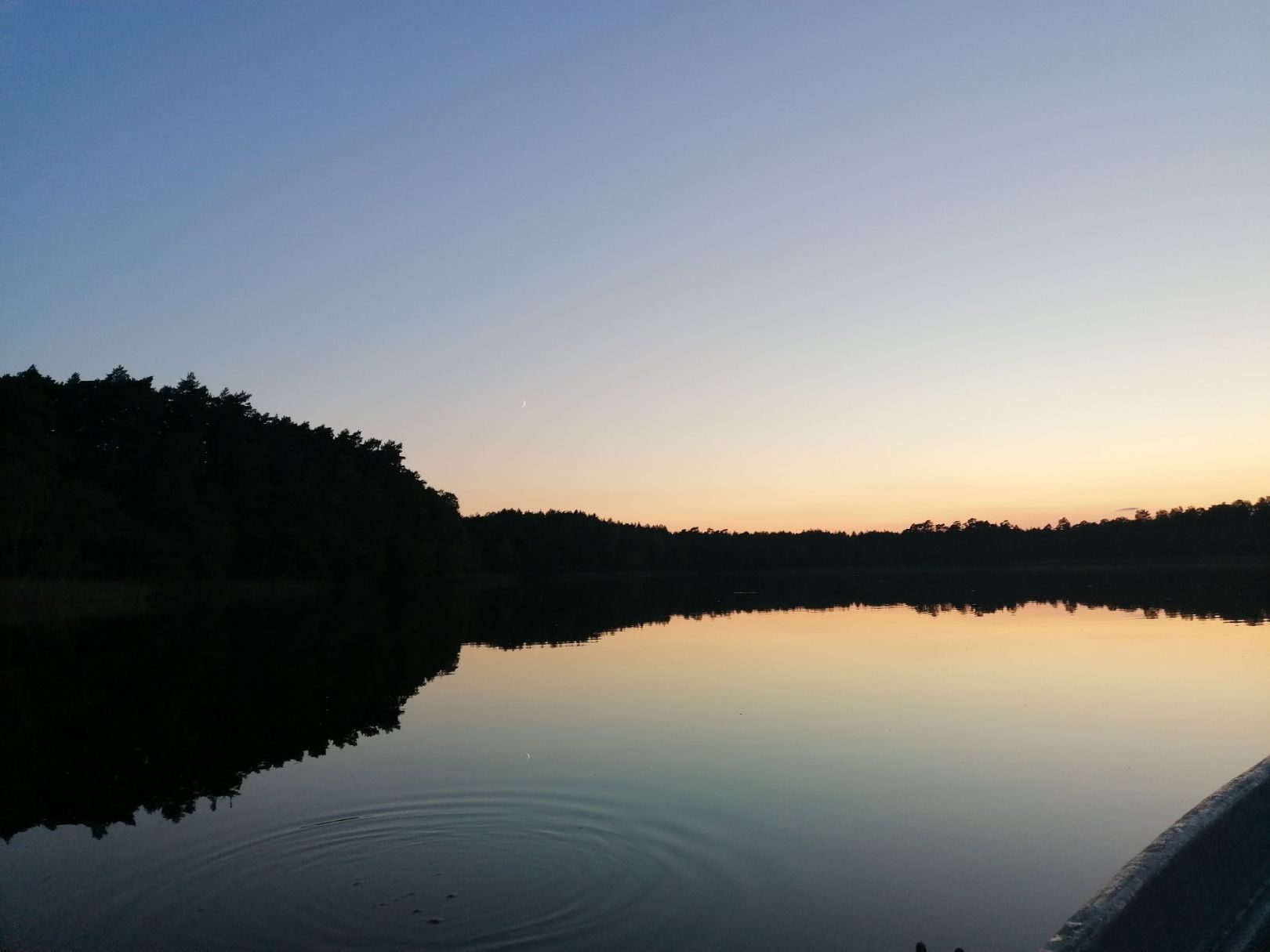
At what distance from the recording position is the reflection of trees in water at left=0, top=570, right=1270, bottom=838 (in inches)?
468

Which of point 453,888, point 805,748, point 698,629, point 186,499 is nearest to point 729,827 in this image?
point 453,888

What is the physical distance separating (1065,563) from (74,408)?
12416 cm

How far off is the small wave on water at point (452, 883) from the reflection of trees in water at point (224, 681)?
232 centimetres

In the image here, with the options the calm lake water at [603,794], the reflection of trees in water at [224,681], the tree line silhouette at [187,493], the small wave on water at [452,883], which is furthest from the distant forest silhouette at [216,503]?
the small wave on water at [452,883]

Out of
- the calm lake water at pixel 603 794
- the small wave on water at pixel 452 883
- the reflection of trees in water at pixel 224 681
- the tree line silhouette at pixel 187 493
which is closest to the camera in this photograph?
the small wave on water at pixel 452 883

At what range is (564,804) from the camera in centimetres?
1037

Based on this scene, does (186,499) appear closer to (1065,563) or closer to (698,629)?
(698,629)

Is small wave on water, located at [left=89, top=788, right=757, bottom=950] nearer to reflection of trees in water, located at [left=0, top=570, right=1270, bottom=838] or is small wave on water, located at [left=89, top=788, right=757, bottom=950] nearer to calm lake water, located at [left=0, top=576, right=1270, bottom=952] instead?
calm lake water, located at [left=0, top=576, right=1270, bottom=952]

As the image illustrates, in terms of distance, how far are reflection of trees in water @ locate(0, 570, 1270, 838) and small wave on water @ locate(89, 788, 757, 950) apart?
2.32 meters

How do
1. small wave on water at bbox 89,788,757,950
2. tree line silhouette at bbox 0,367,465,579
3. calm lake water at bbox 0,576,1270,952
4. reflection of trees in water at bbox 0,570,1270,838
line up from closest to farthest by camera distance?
1. small wave on water at bbox 89,788,757,950
2. calm lake water at bbox 0,576,1270,952
3. reflection of trees in water at bbox 0,570,1270,838
4. tree line silhouette at bbox 0,367,465,579

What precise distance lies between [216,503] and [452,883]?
59.6 m

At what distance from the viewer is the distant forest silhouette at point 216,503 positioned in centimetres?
4466

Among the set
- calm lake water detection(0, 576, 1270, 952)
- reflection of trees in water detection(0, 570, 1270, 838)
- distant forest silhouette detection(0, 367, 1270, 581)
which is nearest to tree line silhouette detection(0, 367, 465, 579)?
distant forest silhouette detection(0, 367, 1270, 581)

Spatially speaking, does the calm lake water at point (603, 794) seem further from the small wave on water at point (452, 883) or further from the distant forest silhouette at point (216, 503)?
the distant forest silhouette at point (216, 503)
